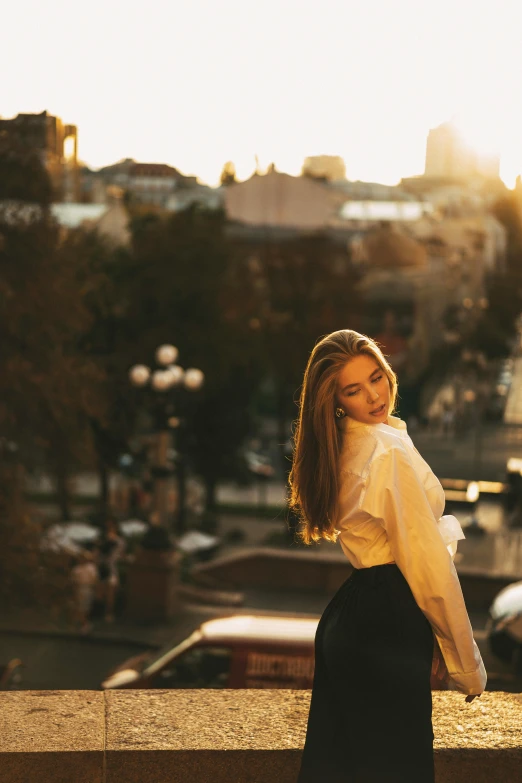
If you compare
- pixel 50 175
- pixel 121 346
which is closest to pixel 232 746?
pixel 50 175

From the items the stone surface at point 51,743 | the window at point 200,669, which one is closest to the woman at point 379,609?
the stone surface at point 51,743

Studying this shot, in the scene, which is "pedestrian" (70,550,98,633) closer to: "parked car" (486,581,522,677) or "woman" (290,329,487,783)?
"parked car" (486,581,522,677)

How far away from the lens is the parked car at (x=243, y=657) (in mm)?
10086

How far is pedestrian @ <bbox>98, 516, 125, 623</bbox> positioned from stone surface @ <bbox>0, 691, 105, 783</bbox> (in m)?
16.7

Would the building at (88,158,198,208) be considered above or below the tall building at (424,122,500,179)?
below

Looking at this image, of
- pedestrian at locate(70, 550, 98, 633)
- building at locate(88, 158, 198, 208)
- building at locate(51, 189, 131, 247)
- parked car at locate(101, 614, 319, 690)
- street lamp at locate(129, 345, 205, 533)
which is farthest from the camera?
building at locate(88, 158, 198, 208)

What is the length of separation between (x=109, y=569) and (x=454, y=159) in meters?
160

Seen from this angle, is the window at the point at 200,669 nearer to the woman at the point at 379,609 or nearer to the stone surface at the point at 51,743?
the stone surface at the point at 51,743

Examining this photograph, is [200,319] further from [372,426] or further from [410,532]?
[410,532]

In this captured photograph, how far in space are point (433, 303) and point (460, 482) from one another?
2617cm

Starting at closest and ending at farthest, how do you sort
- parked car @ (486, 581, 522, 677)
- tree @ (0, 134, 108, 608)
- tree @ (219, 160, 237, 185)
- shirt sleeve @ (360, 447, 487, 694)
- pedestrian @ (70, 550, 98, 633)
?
shirt sleeve @ (360, 447, 487, 694) → parked car @ (486, 581, 522, 677) → tree @ (0, 134, 108, 608) → pedestrian @ (70, 550, 98, 633) → tree @ (219, 160, 237, 185)

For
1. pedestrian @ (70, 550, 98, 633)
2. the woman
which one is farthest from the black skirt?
pedestrian @ (70, 550, 98, 633)

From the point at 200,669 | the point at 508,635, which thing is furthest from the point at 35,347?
the point at 200,669

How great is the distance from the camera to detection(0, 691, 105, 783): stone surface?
3.54 meters
